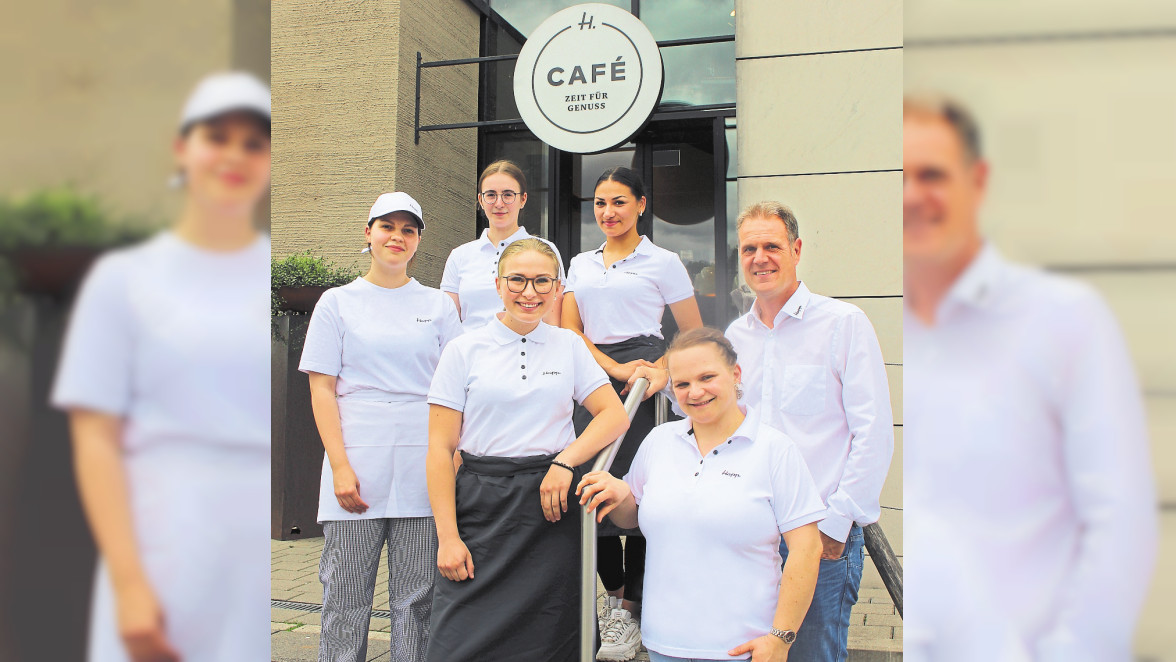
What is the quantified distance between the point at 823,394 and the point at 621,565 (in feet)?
3.27

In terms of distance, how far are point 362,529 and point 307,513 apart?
3.05 metres

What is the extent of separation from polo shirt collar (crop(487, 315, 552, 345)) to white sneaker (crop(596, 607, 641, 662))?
1050mm

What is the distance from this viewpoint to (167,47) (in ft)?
1.63

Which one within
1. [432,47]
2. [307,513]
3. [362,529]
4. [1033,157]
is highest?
[432,47]

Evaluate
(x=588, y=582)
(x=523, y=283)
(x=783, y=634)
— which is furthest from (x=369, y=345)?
(x=783, y=634)

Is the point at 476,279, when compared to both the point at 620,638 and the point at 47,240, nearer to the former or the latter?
the point at 620,638

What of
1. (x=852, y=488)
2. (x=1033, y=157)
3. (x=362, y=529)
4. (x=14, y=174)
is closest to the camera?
(x=14, y=174)

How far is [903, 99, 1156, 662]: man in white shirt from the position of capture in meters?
0.49

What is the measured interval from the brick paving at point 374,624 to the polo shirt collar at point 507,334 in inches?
45.2

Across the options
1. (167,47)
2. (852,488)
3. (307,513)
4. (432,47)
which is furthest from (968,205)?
(432,47)

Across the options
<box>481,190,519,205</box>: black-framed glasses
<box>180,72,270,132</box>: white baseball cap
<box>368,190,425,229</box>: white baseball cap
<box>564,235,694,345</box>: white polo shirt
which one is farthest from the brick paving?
<box>180,72,270,132</box>: white baseball cap

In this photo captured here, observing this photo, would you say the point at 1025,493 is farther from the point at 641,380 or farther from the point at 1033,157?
the point at 641,380

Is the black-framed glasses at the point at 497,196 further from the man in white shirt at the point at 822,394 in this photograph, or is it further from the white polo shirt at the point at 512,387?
the man in white shirt at the point at 822,394

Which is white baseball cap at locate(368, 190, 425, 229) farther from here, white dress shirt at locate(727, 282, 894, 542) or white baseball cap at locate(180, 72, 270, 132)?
white baseball cap at locate(180, 72, 270, 132)
